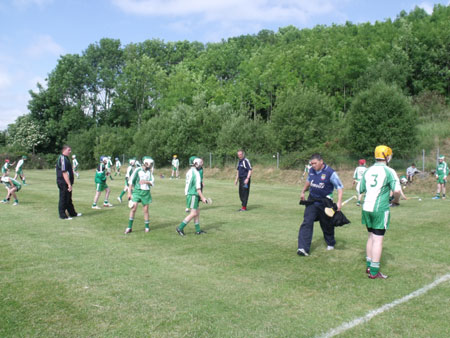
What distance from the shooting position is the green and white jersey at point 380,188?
6.12 m

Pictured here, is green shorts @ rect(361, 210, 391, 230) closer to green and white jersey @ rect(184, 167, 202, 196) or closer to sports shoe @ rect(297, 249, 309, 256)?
sports shoe @ rect(297, 249, 309, 256)

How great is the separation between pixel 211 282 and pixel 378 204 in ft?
9.50

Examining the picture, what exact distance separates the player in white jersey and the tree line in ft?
83.8

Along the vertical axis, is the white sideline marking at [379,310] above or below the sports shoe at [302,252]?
below

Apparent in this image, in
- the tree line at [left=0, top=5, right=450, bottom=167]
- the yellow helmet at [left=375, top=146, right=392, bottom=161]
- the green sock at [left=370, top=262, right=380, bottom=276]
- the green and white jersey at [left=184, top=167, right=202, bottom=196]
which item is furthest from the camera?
the tree line at [left=0, top=5, right=450, bottom=167]

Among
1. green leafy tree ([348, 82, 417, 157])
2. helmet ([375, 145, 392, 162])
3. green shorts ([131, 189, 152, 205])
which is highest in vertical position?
green leafy tree ([348, 82, 417, 157])

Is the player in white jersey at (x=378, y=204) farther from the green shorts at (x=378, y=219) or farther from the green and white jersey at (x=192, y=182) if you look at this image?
the green and white jersey at (x=192, y=182)

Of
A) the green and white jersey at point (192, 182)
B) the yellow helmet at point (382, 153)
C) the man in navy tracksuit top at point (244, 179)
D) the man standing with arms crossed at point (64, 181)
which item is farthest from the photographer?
the man in navy tracksuit top at point (244, 179)

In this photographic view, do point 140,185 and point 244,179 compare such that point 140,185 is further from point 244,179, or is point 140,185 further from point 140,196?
point 244,179

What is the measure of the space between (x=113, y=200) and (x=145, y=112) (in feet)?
176

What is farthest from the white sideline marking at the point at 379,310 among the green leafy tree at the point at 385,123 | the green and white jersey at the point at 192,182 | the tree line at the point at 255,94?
the green leafy tree at the point at 385,123

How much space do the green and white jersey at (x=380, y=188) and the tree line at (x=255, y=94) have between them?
83.8 feet

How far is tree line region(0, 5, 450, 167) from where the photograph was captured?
34.7 m

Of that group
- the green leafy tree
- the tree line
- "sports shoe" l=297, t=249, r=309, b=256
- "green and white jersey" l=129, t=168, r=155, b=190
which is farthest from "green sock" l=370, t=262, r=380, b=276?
the green leafy tree
